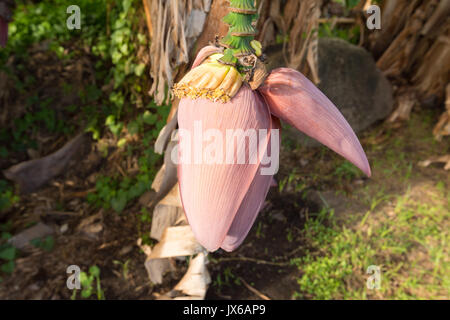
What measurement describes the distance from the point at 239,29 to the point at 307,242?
0.74 m

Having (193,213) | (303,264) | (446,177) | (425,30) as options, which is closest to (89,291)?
(303,264)

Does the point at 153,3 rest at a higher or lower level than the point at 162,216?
higher

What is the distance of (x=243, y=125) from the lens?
0.24 m

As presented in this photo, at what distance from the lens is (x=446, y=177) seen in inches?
41.1

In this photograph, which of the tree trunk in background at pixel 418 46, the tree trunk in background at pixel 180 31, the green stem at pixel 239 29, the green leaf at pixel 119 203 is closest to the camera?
the green stem at pixel 239 29

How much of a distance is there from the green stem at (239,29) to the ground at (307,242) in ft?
2.13

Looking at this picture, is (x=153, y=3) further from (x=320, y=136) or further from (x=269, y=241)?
(x=269, y=241)

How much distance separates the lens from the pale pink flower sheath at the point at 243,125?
0.80ft

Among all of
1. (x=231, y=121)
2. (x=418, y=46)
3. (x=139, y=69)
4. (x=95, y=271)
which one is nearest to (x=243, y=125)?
(x=231, y=121)

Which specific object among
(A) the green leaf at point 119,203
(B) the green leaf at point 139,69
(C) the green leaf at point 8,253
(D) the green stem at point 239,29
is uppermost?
(B) the green leaf at point 139,69

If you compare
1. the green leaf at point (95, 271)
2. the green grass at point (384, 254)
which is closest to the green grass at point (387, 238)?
the green grass at point (384, 254)

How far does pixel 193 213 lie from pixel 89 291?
622 mm

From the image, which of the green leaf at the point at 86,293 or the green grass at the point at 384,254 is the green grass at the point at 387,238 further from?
the green leaf at the point at 86,293

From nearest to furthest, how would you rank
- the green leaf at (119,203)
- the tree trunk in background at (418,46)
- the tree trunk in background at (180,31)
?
the tree trunk in background at (180,31), the green leaf at (119,203), the tree trunk in background at (418,46)
